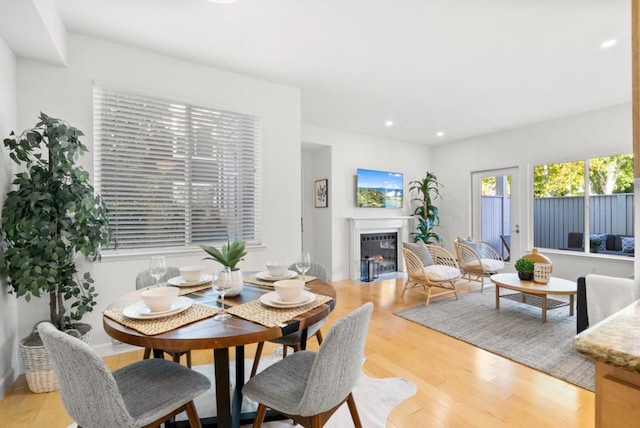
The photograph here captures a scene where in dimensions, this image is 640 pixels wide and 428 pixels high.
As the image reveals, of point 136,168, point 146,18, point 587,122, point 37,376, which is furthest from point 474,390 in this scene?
point 587,122

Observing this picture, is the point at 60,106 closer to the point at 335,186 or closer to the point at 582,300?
the point at 335,186

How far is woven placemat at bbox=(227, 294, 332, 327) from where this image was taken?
130cm

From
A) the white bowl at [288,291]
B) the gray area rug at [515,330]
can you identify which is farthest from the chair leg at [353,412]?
the gray area rug at [515,330]

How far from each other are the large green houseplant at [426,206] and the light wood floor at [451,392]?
3.26 m

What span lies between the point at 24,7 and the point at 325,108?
3.14 metres

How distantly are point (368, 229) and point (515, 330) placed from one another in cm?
299

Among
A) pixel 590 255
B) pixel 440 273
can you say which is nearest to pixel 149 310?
pixel 440 273

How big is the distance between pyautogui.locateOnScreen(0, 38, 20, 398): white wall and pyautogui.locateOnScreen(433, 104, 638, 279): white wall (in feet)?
21.4

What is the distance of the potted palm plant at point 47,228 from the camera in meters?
2.00

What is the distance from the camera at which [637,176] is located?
92 cm

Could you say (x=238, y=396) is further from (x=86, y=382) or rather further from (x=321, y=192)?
(x=321, y=192)

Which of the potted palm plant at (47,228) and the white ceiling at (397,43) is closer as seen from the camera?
the potted palm plant at (47,228)

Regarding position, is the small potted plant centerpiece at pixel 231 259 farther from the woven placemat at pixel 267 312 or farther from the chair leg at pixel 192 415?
the chair leg at pixel 192 415

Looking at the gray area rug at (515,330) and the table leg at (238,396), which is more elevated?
the table leg at (238,396)
